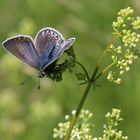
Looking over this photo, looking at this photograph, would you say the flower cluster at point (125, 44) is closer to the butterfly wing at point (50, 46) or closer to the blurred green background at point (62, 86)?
the butterfly wing at point (50, 46)

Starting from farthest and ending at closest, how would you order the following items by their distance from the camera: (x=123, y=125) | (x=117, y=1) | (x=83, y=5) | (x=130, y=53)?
(x=83, y=5), (x=117, y=1), (x=123, y=125), (x=130, y=53)

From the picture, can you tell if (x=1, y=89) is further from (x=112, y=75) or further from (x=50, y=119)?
(x=112, y=75)

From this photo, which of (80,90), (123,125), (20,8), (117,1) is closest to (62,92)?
(80,90)

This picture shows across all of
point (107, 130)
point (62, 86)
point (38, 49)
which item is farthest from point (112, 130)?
point (62, 86)

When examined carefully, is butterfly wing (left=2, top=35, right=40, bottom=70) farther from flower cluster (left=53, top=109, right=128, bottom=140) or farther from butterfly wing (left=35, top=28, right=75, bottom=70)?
flower cluster (left=53, top=109, right=128, bottom=140)

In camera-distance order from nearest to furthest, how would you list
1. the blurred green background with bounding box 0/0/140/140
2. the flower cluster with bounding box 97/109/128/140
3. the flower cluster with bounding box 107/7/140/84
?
the flower cluster with bounding box 107/7/140/84
the flower cluster with bounding box 97/109/128/140
the blurred green background with bounding box 0/0/140/140

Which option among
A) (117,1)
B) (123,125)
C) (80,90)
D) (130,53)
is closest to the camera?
(130,53)

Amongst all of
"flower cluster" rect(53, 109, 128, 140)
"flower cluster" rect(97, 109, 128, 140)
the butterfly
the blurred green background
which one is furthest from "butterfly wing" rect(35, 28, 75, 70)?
the blurred green background
